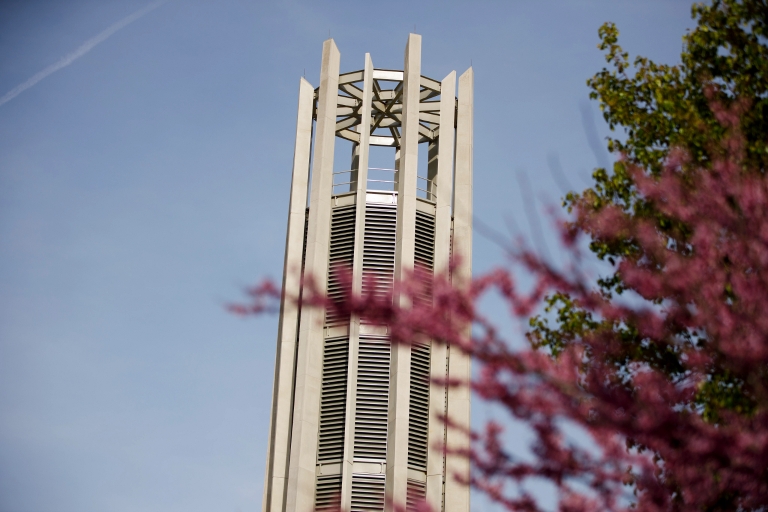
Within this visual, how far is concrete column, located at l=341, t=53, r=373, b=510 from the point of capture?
2444 centimetres

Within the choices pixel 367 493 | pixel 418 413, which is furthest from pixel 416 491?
pixel 418 413

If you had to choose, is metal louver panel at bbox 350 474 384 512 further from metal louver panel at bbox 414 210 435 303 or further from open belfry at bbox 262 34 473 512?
metal louver panel at bbox 414 210 435 303

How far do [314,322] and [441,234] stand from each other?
4450 mm

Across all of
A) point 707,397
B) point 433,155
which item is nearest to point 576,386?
point 707,397

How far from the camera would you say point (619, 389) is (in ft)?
18.9

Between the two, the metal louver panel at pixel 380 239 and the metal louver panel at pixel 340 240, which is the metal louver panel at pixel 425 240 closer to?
the metal louver panel at pixel 380 239

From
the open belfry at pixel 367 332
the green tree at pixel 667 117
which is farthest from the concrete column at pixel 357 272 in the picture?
the green tree at pixel 667 117

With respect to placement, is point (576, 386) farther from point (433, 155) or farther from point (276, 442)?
point (433, 155)

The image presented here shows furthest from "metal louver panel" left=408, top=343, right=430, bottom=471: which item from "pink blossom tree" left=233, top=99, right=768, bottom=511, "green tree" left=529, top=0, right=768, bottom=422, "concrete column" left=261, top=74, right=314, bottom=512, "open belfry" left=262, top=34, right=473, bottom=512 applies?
"pink blossom tree" left=233, top=99, right=768, bottom=511

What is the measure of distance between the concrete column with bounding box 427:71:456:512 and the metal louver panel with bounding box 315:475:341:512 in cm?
235

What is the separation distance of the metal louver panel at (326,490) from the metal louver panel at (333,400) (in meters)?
0.48

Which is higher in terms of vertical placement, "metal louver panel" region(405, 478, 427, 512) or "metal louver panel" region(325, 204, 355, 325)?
"metal louver panel" region(325, 204, 355, 325)

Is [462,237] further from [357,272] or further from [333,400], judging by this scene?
[333,400]

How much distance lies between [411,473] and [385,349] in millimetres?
3329
